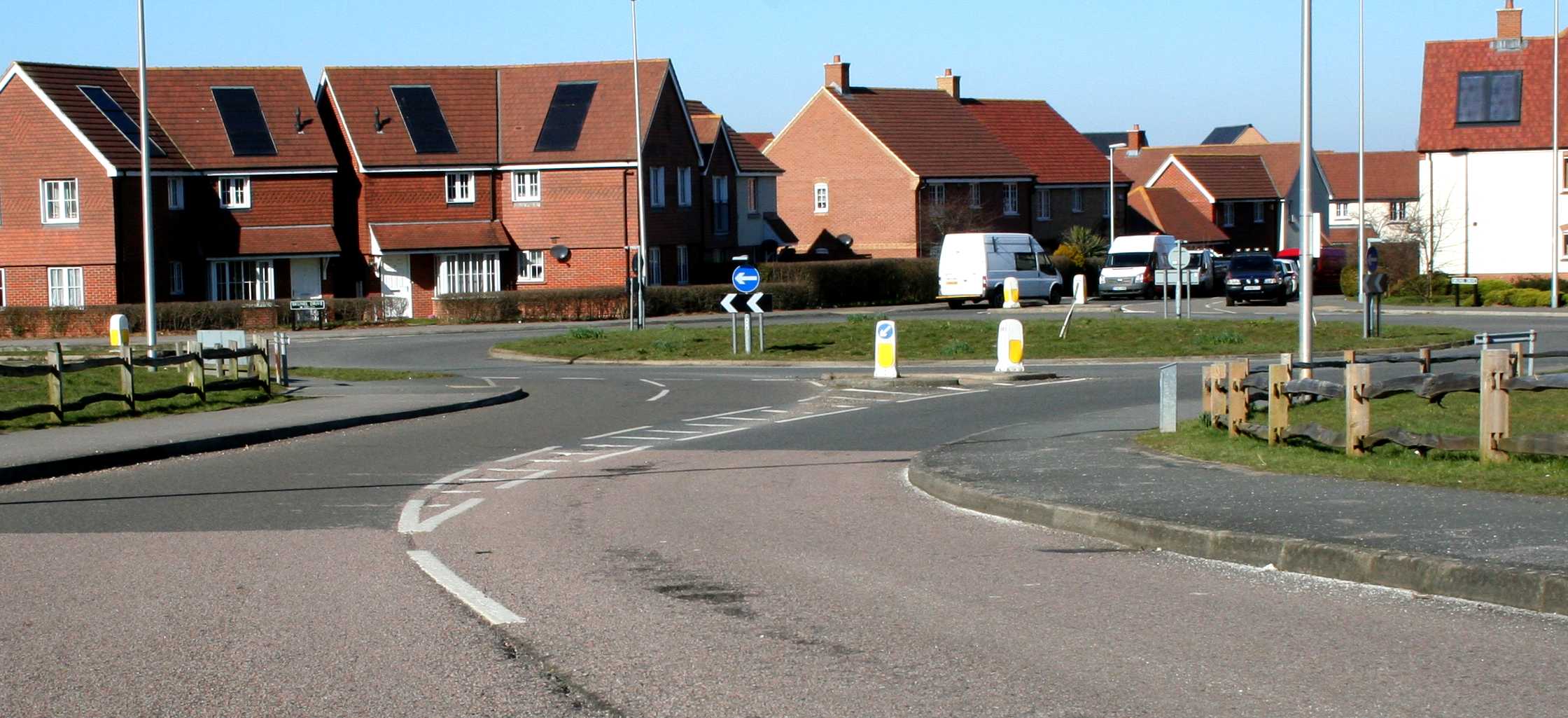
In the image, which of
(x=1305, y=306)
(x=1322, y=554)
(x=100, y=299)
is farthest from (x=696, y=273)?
(x=1322, y=554)

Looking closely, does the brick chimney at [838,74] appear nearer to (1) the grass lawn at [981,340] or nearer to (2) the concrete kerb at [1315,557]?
(1) the grass lawn at [981,340]

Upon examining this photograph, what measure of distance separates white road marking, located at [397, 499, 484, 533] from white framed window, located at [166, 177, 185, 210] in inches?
1689

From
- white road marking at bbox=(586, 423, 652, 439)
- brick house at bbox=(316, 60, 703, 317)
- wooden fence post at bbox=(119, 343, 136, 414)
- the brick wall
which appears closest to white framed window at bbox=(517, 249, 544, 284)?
brick house at bbox=(316, 60, 703, 317)

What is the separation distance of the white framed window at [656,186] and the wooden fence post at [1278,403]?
43411mm

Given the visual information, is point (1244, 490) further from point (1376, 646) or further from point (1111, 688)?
point (1111, 688)

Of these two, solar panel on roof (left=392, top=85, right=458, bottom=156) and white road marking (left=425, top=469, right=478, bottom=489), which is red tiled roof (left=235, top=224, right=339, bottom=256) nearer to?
solar panel on roof (left=392, top=85, right=458, bottom=156)

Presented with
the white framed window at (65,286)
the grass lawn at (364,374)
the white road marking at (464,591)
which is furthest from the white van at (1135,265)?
the white road marking at (464,591)

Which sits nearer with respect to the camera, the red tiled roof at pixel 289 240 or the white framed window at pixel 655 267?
the red tiled roof at pixel 289 240

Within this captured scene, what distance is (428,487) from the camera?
13281 mm

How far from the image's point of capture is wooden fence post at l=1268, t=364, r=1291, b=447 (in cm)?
1338

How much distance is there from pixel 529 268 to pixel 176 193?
12063 mm

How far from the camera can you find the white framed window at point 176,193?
51.1m

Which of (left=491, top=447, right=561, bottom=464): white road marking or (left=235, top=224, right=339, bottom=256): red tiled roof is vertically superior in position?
(left=235, top=224, right=339, bottom=256): red tiled roof

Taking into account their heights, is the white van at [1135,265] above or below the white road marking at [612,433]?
above
